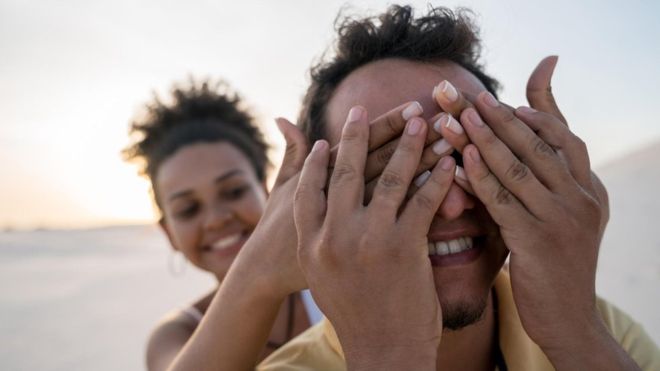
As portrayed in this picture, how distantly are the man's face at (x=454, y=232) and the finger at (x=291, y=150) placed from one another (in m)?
0.15

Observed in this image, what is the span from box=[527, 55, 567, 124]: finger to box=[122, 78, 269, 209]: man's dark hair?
2.25 m

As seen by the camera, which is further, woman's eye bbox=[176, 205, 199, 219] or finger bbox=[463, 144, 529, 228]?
woman's eye bbox=[176, 205, 199, 219]

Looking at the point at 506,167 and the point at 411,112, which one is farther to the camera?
the point at 411,112

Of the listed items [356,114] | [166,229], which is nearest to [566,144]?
[356,114]

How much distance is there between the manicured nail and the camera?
1.40 meters

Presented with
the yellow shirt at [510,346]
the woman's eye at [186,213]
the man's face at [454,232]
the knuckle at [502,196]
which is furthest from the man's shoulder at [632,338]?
the woman's eye at [186,213]

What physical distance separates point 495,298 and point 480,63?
100 centimetres

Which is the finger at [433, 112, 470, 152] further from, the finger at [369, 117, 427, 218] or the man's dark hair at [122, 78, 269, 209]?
the man's dark hair at [122, 78, 269, 209]

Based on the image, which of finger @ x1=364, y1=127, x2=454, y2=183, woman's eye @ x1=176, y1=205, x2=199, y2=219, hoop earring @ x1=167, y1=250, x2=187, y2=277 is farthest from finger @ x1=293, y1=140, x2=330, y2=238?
hoop earring @ x1=167, y1=250, x2=187, y2=277

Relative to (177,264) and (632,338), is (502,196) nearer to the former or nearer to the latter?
(632,338)

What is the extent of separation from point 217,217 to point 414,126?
197cm

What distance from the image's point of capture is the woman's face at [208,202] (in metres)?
3.15

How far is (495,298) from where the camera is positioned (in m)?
1.95

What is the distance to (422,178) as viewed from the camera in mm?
1451
